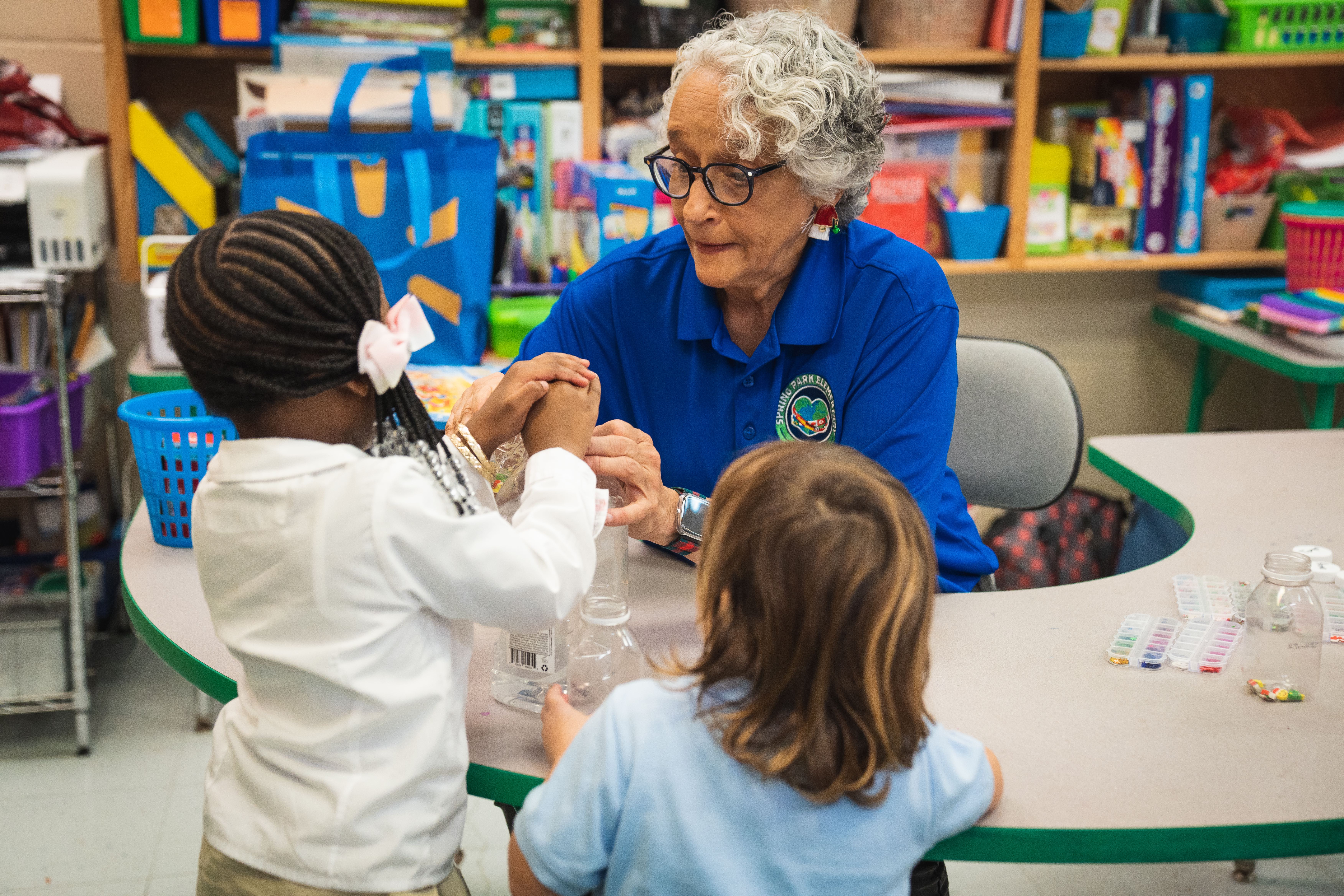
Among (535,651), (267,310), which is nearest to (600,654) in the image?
(535,651)

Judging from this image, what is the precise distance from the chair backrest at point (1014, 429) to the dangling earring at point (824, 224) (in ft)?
2.04

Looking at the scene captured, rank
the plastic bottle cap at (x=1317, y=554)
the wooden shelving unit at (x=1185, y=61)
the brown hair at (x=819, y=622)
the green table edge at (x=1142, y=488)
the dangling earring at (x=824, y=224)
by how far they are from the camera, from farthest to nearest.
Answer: the wooden shelving unit at (x=1185, y=61), the green table edge at (x=1142, y=488), the dangling earring at (x=824, y=224), the plastic bottle cap at (x=1317, y=554), the brown hair at (x=819, y=622)

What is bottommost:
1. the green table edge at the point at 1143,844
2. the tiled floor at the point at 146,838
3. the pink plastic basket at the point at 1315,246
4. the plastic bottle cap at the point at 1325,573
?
the tiled floor at the point at 146,838

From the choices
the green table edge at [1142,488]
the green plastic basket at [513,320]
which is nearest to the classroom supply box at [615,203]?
the green plastic basket at [513,320]

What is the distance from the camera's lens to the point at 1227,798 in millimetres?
1039

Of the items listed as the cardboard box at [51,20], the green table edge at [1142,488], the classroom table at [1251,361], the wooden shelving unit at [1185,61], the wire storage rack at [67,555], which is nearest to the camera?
the green table edge at [1142,488]

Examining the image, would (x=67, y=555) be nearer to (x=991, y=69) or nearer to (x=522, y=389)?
(x=522, y=389)

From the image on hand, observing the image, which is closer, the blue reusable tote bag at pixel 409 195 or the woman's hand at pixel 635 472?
the woman's hand at pixel 635 472

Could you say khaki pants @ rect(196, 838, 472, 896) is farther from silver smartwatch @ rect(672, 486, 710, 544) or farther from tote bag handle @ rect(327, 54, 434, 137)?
tote bag handle @ rect(327, 54, 434, 137)

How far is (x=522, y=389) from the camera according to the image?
1.21m

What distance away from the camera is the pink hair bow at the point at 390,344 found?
97cm

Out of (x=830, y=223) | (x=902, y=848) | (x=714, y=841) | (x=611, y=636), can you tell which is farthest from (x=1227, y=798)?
(x=830, y=223)

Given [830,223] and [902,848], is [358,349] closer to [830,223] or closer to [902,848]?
[902,848]

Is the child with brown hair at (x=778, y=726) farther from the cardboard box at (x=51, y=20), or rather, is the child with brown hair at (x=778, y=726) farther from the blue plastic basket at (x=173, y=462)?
the cardboard box at (x=51, y=20)
